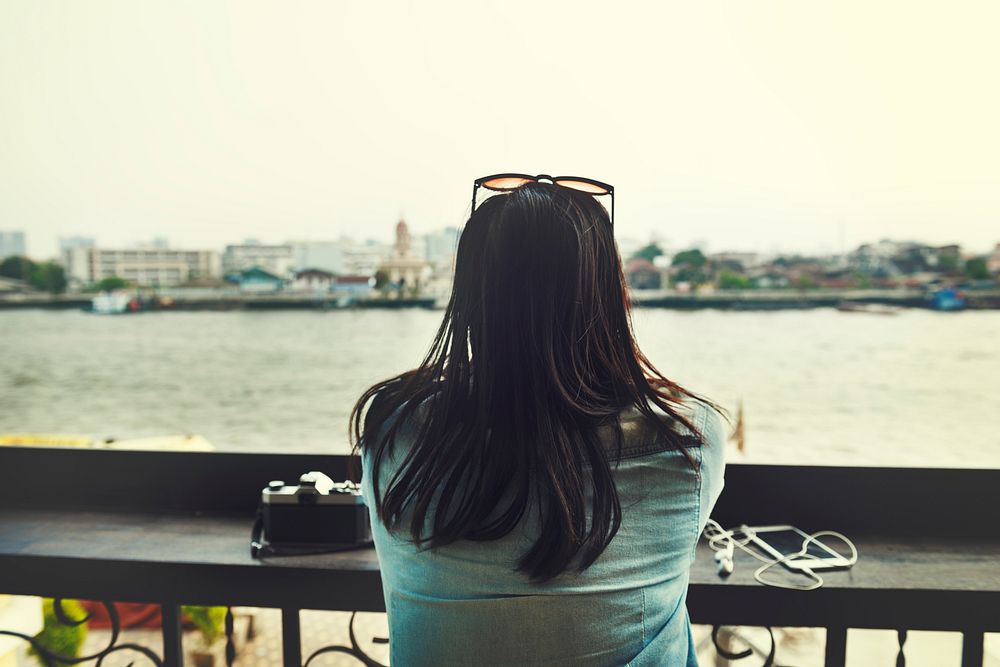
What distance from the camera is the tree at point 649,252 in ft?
5.58

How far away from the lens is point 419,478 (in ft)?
2.69

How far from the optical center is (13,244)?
6.25 ft

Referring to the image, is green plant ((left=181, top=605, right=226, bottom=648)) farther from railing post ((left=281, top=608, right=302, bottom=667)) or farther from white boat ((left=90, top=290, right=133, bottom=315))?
white boat ((left=90, top=290, right=133, bottom=315))

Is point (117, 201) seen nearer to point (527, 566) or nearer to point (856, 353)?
point (527, 566)


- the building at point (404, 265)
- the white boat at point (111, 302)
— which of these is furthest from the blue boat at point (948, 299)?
the white boat at point (111, 302)

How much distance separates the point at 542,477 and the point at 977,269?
57.8 inches

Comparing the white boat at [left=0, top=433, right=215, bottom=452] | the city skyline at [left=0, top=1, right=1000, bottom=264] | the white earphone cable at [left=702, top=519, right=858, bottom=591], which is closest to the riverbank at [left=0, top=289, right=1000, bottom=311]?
the city skyline at [left=0, top=1, right=1000, bottom=264]

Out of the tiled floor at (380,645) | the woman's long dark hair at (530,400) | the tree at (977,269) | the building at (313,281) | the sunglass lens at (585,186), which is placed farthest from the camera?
the building at (313,281)

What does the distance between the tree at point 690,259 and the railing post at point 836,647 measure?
896 millimetres

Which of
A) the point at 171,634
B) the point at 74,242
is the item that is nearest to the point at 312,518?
the point at 171,634

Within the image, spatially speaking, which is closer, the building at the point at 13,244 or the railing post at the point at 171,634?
the railing post at the point at 171,634

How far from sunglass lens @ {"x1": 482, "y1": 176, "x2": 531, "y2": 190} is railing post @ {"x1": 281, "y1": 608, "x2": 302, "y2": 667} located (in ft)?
3.11

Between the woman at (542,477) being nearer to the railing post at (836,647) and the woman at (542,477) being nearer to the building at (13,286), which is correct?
the railing post at (836,647)

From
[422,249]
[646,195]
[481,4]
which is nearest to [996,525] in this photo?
[646,195]
